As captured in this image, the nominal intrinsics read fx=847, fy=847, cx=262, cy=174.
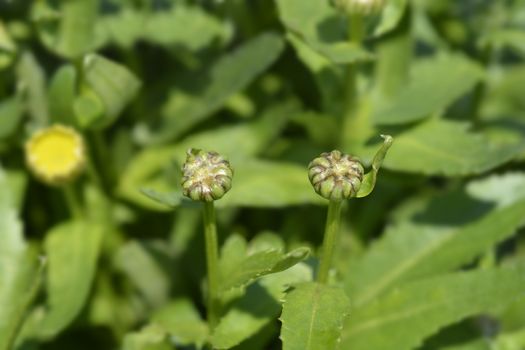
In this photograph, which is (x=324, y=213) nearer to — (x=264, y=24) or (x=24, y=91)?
(x=264, y=24)

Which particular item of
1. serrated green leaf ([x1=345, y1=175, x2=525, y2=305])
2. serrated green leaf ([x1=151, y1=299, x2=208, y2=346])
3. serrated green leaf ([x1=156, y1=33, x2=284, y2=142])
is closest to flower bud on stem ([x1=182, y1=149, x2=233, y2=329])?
serrated green leaf ([x1=151, y1=299, x2=208, y2=346])

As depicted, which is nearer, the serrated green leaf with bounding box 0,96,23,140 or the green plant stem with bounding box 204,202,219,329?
the green plant stem with bounding box 204,202,219,329

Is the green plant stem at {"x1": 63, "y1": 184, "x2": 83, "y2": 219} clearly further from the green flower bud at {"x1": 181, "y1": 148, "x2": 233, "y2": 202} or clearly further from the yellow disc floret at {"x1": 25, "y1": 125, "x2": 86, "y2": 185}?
the green flower bud at {"x1": 181, "y1": 148, "x2": 233, "y2": 202}

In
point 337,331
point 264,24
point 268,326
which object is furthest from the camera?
point 264,24

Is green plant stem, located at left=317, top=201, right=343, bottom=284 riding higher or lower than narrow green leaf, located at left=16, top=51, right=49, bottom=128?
lower

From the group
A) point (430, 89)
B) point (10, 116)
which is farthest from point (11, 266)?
point (430, 89)

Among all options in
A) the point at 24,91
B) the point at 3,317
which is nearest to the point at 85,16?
the point at 24,91

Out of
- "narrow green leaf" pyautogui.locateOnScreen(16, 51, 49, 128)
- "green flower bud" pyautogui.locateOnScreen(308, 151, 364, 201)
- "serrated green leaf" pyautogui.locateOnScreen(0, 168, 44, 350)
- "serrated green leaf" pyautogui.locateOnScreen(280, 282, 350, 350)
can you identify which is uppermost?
"narrow green leaf" pyautogui.locateOnScreen(16, 51, 49, 128)

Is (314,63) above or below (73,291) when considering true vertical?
above
